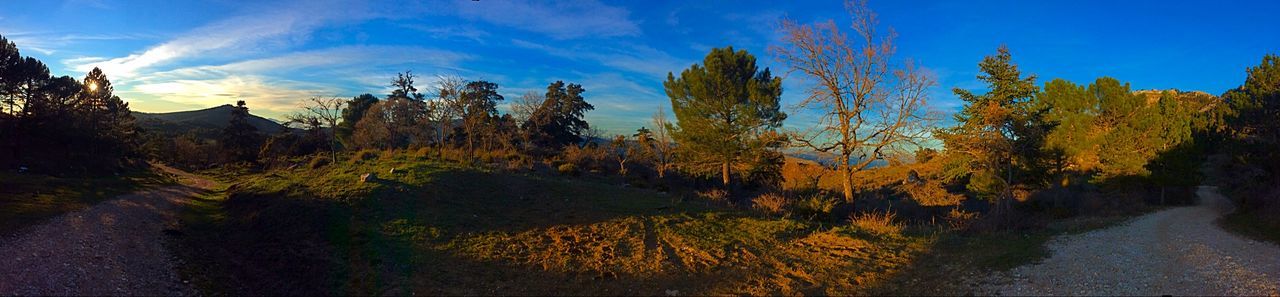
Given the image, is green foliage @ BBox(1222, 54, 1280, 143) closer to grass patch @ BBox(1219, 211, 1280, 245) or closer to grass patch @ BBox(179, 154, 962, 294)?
grass patch @ BBox(1219, 211, 1280, 245)

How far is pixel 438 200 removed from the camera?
16.4m

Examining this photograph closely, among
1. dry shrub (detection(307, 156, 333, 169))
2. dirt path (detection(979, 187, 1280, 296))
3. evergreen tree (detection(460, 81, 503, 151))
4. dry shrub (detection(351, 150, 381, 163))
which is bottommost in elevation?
dirt path (detection(979, 187, 1280, 296))

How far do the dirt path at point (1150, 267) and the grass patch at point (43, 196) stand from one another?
19.1 meters

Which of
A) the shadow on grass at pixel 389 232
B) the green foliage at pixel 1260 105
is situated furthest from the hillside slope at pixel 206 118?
the green foliage at pixel 1260 105

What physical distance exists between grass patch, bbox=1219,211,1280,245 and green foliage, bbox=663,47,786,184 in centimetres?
1546

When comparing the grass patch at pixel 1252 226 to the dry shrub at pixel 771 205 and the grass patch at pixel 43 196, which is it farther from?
the grass patch at pixel 43 196

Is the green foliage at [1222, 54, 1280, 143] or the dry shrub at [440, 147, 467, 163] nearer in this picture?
the green foliage at [1222, 54, 1280, 143]

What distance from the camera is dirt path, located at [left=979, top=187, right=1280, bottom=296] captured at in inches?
263

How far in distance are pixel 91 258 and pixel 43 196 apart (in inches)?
385

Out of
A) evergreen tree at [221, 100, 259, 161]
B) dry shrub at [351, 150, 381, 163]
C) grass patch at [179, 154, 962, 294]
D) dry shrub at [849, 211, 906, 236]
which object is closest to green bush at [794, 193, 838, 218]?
dry shrub at [849, 211, 906, 236]

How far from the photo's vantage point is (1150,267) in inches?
316

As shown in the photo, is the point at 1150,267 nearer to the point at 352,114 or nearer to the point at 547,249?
the point at 547,249

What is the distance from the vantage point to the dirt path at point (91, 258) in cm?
766

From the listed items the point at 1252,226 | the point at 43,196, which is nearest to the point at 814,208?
the point at 1252,226
